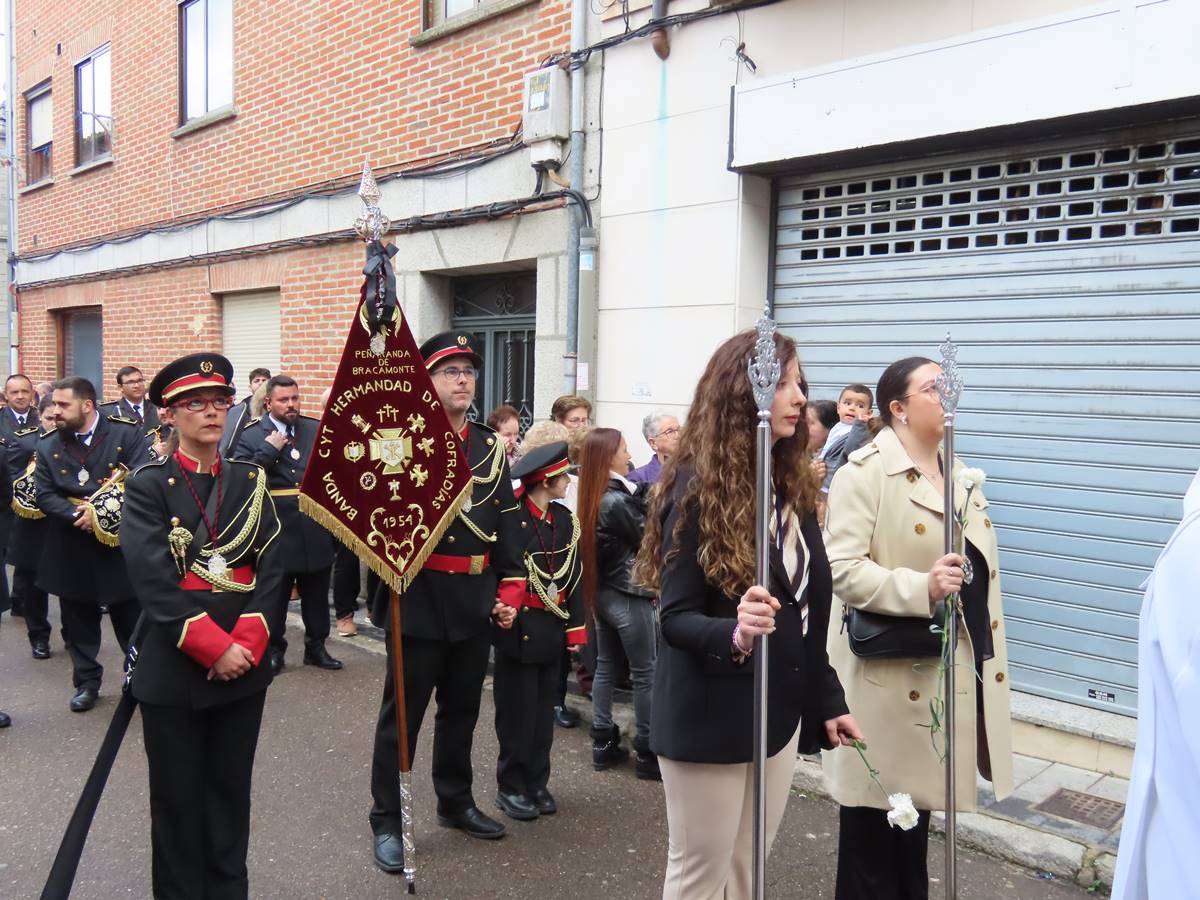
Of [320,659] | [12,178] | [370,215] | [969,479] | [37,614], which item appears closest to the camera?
[969,479]

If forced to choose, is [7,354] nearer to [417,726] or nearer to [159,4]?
[159,4]

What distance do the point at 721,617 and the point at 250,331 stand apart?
32.7 ft

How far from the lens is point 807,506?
2.82 metres

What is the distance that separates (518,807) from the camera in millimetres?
4469

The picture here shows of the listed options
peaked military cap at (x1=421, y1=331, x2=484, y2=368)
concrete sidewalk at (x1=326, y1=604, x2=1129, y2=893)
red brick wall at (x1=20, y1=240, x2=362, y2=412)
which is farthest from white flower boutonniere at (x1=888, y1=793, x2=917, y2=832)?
red brick wall at (x1=20, y1=240, x2=362, y2=412)

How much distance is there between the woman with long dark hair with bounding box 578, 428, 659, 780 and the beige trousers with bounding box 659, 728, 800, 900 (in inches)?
84.5

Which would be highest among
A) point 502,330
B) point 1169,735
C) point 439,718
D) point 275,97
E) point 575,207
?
point 275,97

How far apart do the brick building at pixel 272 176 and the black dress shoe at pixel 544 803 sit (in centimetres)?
395

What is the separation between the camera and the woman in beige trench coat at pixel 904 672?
10.3ft

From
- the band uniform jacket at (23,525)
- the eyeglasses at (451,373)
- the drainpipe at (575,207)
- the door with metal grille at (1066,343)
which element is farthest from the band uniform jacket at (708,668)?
the band uniform jacket at (23,525)

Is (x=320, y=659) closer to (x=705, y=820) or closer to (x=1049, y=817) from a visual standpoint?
(x=1049, y=817)

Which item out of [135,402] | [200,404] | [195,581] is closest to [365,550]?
[195,581]

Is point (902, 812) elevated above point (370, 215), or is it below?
below

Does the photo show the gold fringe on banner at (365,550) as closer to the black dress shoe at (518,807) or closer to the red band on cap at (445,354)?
the red band on cap at (445,354)
